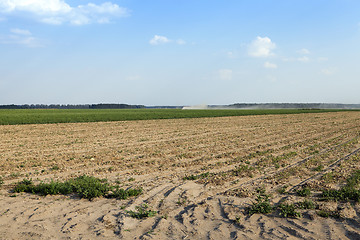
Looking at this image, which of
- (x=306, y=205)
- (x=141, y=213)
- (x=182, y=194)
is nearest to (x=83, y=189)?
(x=141, y=213)

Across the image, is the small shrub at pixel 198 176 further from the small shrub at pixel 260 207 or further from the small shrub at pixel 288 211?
the small shrub at pixel 288 211

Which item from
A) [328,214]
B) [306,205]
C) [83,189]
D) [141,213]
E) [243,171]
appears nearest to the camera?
[328,214]

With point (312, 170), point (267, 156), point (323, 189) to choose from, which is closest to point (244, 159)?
point (267, 156)

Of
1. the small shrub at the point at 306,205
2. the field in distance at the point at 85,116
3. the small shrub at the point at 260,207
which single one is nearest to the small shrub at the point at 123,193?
the small shrub at the point at 260,207

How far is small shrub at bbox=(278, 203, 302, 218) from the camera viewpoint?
630cm

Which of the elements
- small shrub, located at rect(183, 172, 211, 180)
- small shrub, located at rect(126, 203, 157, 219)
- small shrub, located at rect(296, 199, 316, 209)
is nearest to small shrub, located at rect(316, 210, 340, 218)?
small shrub, located at rect(296, 199, 316, 209)

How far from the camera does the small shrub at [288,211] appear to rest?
630 cm

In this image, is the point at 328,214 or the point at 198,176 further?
the point at 198,176

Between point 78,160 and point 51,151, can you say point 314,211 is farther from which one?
point 51,151

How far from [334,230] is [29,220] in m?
6.26

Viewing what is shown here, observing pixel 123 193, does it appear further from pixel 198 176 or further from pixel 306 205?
pixel 306 205

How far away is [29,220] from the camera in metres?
6.23

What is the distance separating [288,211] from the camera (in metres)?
6.36

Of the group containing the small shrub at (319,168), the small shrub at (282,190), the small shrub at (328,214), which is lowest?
the small shrub at (328,214)
